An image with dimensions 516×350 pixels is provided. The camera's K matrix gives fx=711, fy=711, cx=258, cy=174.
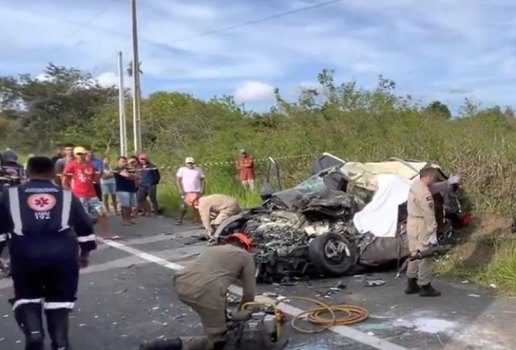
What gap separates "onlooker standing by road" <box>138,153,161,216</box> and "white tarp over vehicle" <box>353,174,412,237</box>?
7.48m

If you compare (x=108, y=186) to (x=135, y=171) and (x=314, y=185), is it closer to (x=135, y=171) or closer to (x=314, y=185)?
(x=135, y=171)

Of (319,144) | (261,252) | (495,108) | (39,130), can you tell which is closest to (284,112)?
(319,144)

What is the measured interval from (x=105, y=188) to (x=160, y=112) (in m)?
21.2

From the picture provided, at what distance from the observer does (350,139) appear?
18.8 meters

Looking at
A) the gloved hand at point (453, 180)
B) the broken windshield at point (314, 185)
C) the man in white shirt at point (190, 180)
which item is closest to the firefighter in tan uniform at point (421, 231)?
the gloved hand at point (453, 180)

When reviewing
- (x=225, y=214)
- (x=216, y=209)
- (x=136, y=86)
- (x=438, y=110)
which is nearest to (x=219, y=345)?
(x=225, y=214)

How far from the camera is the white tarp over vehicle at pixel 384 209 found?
33.0 ft

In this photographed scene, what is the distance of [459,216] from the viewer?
10906 millimetres

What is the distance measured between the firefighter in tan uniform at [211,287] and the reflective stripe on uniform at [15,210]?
140cm

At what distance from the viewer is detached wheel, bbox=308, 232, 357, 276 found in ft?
30.5

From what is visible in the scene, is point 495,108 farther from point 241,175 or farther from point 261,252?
point 261,252

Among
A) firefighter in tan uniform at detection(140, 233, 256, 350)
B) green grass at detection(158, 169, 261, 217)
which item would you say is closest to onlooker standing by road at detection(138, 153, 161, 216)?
green grass at detection(158, 169, 261, 217)

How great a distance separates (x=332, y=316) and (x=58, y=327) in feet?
9.29

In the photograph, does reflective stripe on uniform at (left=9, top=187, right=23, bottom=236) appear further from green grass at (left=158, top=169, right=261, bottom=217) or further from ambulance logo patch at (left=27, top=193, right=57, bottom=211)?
green grass at (left=158, top=169, right=261, bottom=217)
